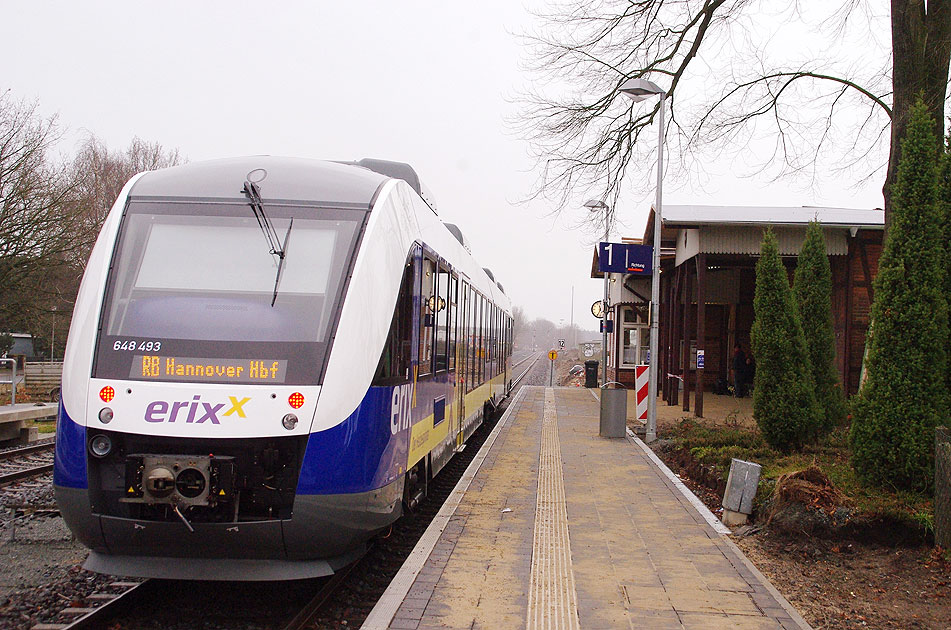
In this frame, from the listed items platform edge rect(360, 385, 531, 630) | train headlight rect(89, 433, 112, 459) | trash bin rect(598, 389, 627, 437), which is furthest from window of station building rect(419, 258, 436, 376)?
trash bin rect(598, 389, 627, 437)

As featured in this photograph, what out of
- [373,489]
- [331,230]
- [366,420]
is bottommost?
[373,489]

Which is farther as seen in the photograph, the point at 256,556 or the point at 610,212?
the point at 610,212

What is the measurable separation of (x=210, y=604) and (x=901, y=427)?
619 cm

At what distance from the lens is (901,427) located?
7594 millimetres

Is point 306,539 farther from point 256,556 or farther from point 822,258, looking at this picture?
point 822,258

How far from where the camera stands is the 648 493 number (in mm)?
5168

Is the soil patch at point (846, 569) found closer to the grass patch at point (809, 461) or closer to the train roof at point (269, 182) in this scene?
the grass patch at point (809, 461)

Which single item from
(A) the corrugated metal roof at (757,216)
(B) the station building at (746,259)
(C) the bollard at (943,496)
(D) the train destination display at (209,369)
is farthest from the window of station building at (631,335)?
(D) the train destination display at (209,369)

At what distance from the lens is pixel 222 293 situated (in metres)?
5.42

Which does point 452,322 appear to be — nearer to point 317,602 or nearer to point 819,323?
point 317,602

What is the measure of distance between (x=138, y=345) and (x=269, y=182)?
4.87 feet

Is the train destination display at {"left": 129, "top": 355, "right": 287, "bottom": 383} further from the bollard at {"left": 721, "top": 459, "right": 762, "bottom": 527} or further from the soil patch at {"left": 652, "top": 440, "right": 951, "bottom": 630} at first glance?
the bollard at {"left": 721, "top": 459, "right": 762, "bottom": 527}

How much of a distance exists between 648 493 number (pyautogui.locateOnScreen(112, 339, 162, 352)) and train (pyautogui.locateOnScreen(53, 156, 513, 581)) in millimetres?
13

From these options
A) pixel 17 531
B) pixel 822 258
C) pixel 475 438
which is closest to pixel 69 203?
pixel 475 438
